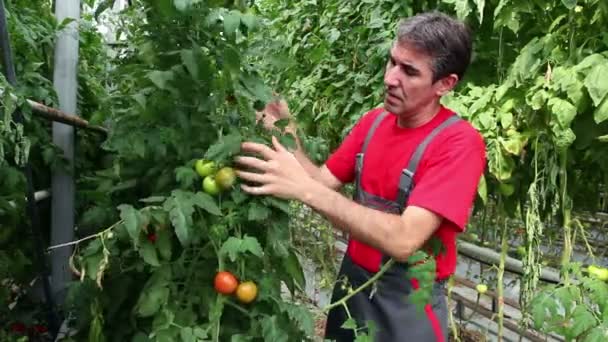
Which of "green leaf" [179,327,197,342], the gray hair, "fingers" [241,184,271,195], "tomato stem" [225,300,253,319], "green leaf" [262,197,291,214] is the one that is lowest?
"green leaf" [179,327,197,342]

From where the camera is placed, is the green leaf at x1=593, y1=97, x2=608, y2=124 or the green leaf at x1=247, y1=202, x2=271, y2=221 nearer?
the green leaf at x1=247, y1=202, x2=271, y2=221

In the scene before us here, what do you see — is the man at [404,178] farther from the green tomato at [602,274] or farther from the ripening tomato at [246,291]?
the green tomato at [602,274]

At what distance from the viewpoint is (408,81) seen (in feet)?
4.83

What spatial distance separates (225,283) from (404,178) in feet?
1.90

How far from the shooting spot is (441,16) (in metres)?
1.52

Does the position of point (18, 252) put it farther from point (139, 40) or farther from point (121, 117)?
point (139, 40)

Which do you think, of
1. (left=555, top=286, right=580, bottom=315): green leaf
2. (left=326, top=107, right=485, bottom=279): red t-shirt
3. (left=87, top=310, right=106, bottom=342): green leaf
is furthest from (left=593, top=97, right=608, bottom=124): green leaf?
(left=87, top=310, right=106, bottom=342): green leaf

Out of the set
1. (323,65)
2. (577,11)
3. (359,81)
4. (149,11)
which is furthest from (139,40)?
(323,65)

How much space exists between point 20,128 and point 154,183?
0.95ft

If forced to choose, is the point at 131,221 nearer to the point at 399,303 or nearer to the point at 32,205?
the point at 32,205

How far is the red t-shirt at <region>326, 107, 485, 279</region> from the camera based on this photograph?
135cm

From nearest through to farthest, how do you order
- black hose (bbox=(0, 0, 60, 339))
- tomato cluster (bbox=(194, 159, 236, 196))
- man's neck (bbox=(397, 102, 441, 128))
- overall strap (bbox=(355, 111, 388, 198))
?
tomato cluster (bbox=(194, 159, 236, 196)) → black hose (bbox=(0, 0, 60, 339)) → man's neck (bbox=(397, 102, 441, 128)) → overall strap (bbox=(355, 111, 388, 198))

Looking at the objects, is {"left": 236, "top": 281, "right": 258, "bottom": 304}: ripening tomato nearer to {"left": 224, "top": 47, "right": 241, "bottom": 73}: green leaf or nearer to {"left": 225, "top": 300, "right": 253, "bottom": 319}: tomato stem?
{"left": 225, "top": 300, "right": 253, "bottom": 319}: tomato stem

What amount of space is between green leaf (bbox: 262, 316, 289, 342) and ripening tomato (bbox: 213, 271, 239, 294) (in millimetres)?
89
